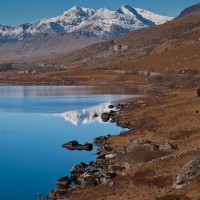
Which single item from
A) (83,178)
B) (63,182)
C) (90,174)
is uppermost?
(90,174)

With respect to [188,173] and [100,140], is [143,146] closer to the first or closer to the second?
[188,173]

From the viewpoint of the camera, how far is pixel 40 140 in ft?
249

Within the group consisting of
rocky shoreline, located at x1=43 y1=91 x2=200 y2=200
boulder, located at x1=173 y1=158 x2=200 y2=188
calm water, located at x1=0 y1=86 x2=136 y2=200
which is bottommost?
calm water, located at x1=0 y1=86 x2=136 y2=200

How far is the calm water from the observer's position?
49.6 m

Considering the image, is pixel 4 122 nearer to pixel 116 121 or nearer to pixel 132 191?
pixel 116 121

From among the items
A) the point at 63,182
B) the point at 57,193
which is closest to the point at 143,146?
the point at 63,182

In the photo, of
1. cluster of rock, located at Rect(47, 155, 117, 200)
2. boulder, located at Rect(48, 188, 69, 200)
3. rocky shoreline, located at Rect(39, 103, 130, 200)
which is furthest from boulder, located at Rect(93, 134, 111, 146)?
boulder, located at Rect(48, 188, 69, 200)

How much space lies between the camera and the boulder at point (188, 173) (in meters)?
35.0

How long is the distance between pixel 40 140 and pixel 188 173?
146 feet

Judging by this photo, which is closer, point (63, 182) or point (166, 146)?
point (63, 182)

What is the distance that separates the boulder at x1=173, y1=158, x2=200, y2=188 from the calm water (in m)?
16.2

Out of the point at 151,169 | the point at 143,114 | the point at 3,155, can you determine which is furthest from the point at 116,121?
the point at 151,169

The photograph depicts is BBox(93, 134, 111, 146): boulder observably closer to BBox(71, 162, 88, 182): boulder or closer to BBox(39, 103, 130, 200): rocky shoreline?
BBox(39, 103, 130, 200): rocky shoreline

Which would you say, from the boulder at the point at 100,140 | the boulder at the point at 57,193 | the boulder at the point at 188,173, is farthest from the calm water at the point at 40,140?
the boulder at the point at 188,173
